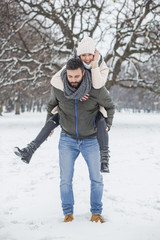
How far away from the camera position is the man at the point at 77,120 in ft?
8.48

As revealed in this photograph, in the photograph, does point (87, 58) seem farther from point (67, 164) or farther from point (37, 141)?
point (67, 164)

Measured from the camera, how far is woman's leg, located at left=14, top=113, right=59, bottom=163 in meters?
2.81

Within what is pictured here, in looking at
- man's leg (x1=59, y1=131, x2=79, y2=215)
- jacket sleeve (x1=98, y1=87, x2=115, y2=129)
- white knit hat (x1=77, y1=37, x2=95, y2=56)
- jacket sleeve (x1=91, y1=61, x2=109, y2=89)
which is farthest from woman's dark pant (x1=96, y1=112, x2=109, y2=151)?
white knit hat (x1=77, y1=37, x2=95, y2=56)

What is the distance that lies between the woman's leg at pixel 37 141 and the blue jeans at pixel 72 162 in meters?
0.19

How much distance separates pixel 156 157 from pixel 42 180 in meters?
3.57

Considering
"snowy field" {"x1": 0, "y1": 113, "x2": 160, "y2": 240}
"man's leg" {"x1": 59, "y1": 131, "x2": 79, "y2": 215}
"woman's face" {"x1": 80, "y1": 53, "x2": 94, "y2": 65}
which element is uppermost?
"woman's face" {"x1": 80, "y1": 53, "x2": 94, "y2": 65}

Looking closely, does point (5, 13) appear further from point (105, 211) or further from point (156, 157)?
point (105, 211)

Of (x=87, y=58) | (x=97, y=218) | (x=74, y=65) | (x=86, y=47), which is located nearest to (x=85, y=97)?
(x=74, y=65)

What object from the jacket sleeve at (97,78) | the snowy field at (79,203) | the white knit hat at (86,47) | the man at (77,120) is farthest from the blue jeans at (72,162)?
the white knit hat at (86,47)

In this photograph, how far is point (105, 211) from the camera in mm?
3309

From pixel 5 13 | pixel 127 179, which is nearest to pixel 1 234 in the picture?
pixel 127 179

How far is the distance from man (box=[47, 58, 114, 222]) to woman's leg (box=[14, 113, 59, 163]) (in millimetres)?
116

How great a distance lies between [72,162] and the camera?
2939mm

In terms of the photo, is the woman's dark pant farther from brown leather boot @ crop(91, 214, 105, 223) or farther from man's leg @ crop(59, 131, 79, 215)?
brown leather boot @ crop(91, 214, 105, 223)
